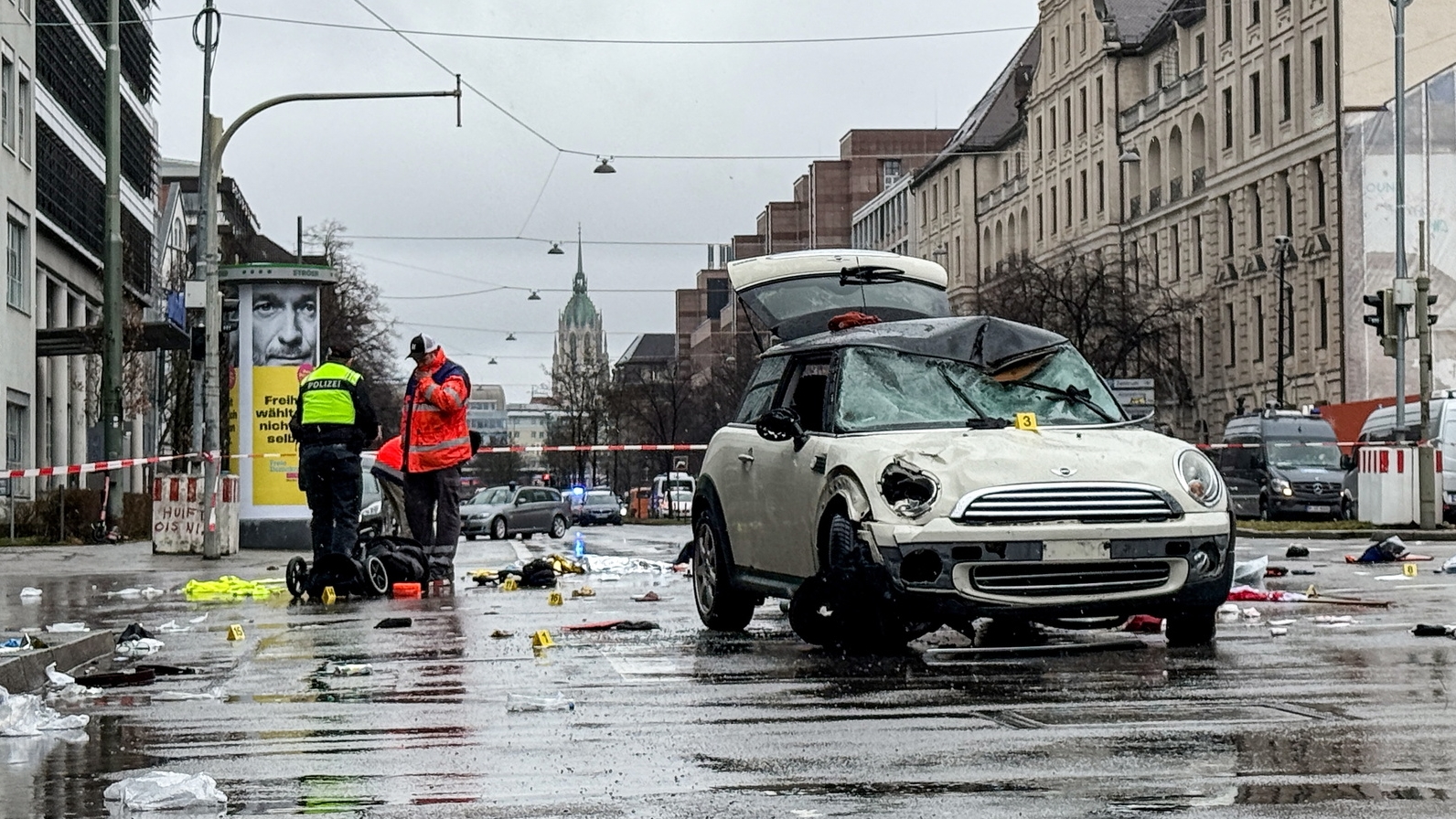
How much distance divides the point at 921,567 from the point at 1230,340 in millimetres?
64673

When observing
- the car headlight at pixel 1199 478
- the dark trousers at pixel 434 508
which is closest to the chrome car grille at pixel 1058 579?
the car headlight at pixel 1199 478

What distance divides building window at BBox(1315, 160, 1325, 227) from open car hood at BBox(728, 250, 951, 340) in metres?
46.8

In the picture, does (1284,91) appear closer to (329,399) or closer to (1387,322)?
(1387,322)

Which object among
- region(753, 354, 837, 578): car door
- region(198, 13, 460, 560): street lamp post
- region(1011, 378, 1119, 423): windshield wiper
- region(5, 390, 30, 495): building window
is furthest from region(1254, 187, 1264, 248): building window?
region(1011, 378, 1119, 423): windshield wiper

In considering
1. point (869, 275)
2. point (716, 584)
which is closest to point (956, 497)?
point (716, 584)

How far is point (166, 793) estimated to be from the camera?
247 inches

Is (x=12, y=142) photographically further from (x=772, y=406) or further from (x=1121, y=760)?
(x=1121, y=760)

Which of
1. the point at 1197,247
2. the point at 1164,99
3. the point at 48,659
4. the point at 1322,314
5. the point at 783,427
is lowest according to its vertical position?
the point at 48,659

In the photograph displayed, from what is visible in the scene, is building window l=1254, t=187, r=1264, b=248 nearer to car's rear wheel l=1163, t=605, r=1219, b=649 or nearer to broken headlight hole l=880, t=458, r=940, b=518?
car's rear wheel l=1163, t=605, r=1219, b=649

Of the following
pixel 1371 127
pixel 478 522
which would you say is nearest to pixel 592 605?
pixel 478 522

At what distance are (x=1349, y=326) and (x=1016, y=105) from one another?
39182 millimetres

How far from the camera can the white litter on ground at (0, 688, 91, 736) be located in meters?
8.34

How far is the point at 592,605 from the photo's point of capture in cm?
1596

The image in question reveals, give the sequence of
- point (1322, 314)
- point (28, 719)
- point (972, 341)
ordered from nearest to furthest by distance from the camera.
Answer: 1. point (28, 719)
2. point (972, 341)
3. point (1322, 314)
